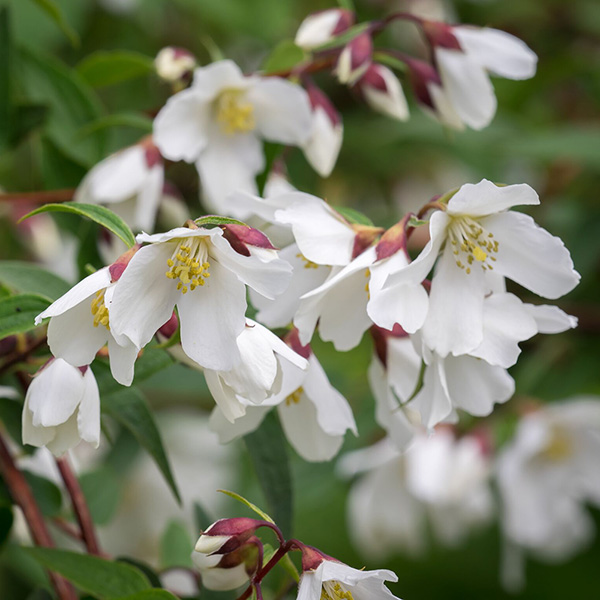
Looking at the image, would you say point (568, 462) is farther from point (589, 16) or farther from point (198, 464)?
point (589, 16)

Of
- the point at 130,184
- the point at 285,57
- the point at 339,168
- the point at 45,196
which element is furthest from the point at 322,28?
the point at 339,168

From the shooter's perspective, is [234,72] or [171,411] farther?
[171,411]

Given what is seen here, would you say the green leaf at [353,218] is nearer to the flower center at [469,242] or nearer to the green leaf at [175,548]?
the flower center at [469,242]

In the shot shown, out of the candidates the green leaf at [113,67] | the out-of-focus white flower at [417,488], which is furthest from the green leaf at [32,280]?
the out-of-focus white flower at [417,488]

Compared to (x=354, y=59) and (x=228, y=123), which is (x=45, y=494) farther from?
(x=354, y=59)

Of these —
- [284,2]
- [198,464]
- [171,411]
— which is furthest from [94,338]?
[284,2]
